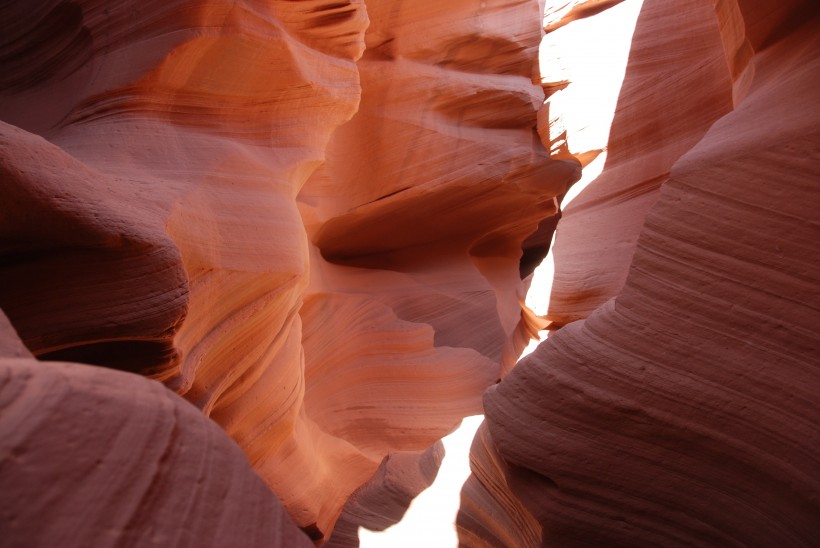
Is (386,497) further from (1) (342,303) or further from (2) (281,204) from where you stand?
(1) (342,303)

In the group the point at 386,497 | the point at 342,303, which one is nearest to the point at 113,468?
the point at 386,497

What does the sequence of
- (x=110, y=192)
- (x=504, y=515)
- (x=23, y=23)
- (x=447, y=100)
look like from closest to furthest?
(x=110, y=192) → (x=504, y=515) → (x=23, y=23) → (x=447, y=100)

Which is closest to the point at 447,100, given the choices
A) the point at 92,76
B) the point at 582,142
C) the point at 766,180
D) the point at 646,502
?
the point at 582,142

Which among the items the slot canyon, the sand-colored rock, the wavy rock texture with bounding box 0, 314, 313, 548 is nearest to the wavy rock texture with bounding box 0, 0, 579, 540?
the slot canyon

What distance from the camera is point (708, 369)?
186cm

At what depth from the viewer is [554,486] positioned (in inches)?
80.8

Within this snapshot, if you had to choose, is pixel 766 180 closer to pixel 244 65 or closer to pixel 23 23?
pixel 244 65

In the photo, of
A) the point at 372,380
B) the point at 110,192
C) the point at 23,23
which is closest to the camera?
the point at 110,192

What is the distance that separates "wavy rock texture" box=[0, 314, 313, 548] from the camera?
33.6 inches

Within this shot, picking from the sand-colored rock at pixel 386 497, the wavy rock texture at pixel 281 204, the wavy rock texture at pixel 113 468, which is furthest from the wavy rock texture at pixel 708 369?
the wavy rock texture at pixel 281 204

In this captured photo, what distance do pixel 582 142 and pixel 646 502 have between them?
3343mm

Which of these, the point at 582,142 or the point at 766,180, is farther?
the point at 582,142

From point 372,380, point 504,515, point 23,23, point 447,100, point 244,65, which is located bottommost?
point 372,380

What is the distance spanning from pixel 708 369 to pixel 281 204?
6.88 feet
